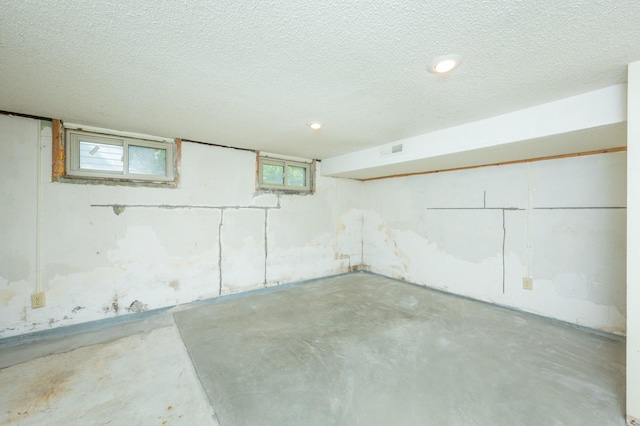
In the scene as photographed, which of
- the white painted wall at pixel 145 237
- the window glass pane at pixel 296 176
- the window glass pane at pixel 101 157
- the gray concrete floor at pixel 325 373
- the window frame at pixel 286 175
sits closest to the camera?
the gray concrete floor at pixel 325 373

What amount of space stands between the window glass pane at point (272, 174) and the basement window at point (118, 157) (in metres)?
1.23

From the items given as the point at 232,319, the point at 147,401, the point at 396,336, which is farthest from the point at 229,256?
the point at 396,336

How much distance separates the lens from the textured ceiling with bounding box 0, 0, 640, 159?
3.85ft

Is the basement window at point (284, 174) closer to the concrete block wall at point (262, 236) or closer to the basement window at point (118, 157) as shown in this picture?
the concrete block wall at point (262, 236)

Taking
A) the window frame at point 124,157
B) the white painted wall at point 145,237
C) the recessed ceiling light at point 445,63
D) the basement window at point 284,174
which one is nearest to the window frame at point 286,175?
the basement window at point 284,174

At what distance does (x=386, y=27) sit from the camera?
1.27m

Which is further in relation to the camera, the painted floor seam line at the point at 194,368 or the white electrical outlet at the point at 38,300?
the white electrical outlet at the point at 38,300

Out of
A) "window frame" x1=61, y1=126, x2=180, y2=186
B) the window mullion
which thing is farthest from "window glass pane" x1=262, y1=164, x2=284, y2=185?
the window mullion

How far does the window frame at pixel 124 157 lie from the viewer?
2.67m

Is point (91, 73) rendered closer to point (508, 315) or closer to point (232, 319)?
point (232, 319)

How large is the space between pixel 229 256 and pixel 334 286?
1.69 meters

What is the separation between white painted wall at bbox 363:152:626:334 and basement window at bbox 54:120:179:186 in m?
3.55

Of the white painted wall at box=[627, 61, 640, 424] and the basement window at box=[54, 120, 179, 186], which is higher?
the basement window at box=[54, 120, 179, 186]

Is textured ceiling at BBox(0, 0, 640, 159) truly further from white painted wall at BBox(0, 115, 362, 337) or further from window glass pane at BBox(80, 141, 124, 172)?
white painted wall at BBox(0, 115, 362, 337)
